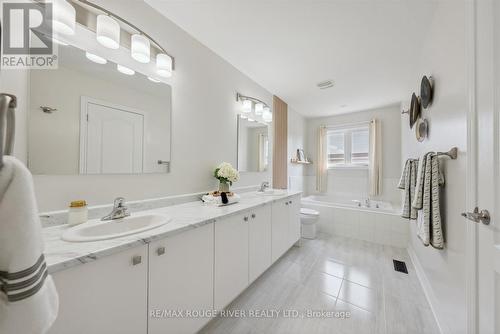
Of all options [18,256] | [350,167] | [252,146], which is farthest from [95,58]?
[350,167]

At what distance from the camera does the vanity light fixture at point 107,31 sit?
43.6 inches

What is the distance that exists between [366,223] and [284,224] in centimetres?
161

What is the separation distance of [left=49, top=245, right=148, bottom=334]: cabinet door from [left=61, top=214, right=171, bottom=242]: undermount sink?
13 cm

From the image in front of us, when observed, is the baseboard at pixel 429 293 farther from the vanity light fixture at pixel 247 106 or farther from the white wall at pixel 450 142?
the vanity light fixture at pixel 247 106

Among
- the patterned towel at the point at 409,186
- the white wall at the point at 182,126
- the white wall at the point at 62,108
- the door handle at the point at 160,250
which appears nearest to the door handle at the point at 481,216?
the patterned towel at the point at 409,186

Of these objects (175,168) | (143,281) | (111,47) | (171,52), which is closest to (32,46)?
(111,47)

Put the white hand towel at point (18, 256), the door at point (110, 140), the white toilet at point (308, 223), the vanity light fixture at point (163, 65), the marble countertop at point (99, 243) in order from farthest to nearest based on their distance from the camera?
the white toilet at point (308, 223), the vanity light fixture at point (163, 65), the door at point (110, 140), the marble countertop at point (99, 243), the white hand towel at point (18, 256)

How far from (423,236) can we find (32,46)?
2.68 metres

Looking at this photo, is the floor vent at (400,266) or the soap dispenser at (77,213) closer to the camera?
the soap dispenser at (77,213)

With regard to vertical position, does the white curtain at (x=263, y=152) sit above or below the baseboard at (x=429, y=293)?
A: above

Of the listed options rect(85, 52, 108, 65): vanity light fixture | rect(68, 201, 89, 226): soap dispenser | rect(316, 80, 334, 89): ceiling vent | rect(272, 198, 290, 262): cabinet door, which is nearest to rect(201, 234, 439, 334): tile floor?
rect(272, 198, 290, 262): cabinet door

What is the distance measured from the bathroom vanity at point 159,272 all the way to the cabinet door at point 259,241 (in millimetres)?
15

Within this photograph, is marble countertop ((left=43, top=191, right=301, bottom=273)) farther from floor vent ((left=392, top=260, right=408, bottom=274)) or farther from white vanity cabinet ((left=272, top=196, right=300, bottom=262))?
floor vent ((left=392, top=260, right=408, bottom=274))

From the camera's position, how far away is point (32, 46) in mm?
930
